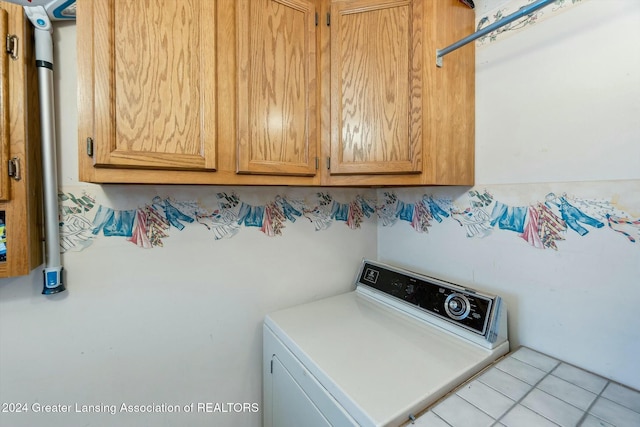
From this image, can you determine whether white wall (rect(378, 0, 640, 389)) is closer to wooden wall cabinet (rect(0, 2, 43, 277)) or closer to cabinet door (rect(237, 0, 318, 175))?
cabinet door (rect(237, 0, 318, 175))

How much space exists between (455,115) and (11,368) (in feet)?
6.04

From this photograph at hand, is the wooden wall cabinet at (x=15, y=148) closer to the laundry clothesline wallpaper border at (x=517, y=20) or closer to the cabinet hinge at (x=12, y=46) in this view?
the cabinet hinge at (x=12, y=46)

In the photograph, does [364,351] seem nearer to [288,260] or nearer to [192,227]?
[288,260]

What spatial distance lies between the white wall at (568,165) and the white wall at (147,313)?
893 mm

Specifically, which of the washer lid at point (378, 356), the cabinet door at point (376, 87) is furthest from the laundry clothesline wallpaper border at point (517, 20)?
the washer lid at point (378, 356)

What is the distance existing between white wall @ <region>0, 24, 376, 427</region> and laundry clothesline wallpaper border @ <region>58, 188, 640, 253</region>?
29 millimetres

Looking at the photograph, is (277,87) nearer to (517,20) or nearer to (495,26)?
(495,26)

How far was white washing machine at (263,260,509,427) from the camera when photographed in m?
0.75

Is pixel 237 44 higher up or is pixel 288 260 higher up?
pixel 237 44

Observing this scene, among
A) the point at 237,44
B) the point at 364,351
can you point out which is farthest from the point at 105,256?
the point at 364,351

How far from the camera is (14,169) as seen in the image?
811 mm

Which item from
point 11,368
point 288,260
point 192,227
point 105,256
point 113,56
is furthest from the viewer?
point 288,260

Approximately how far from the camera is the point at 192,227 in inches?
46.7

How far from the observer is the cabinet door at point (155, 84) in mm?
771
